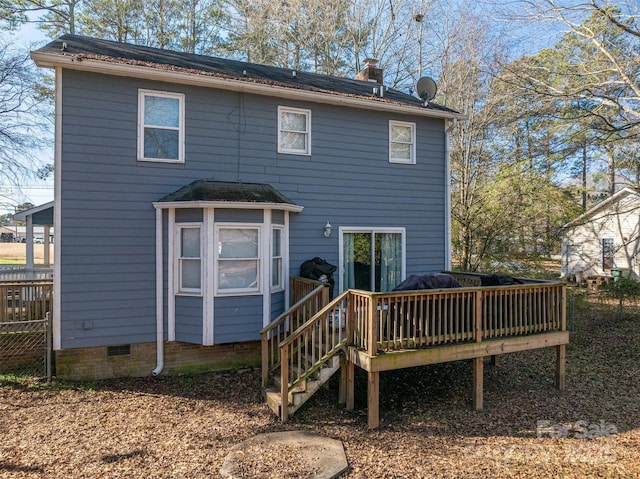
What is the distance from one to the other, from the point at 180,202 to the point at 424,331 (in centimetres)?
467

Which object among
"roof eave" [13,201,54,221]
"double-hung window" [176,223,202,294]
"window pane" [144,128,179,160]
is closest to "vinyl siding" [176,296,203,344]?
"double-hung window" [176,223,202,294]

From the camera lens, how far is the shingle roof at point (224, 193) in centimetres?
700

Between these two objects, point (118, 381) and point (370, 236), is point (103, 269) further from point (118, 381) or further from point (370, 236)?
point (370, 236)

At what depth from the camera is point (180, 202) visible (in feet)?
22.7

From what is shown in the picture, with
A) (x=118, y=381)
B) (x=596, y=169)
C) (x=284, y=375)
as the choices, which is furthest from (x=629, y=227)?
(x=118, y=381)

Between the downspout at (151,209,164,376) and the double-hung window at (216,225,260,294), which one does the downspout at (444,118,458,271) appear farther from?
the downspout at (151,209,164,376)

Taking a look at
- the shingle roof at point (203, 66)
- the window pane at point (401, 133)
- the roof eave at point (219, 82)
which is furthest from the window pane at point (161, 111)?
the window pane at point (401, 133)

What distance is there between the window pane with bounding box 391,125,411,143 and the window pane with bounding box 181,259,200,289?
5510 mm

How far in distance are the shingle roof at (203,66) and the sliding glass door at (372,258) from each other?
3134 millimetres

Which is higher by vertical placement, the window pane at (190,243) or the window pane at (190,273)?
the window pane at (190,243)

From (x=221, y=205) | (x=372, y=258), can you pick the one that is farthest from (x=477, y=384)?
(x=221, y=205)

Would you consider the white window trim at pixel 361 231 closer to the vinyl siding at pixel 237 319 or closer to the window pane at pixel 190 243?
the vinyl siding at pixel 237 319

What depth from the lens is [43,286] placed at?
7.60m

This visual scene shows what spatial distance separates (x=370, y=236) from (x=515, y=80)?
23.5 ft
